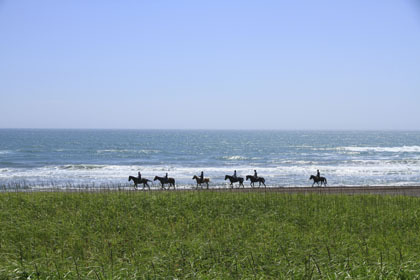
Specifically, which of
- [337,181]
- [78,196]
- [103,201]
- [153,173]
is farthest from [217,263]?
[153,173]

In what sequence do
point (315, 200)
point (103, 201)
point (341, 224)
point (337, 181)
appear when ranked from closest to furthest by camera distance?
point (341, 224)
point (103, 201)
point (315, 200)
point (337, 181)

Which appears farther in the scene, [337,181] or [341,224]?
[337,181]

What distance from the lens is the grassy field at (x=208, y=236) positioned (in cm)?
823

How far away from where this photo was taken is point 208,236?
43.8 ft

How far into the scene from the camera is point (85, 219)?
1554 cm

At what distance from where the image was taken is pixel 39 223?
14.9 meters

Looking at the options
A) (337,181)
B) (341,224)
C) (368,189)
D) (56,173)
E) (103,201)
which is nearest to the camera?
→ (341,224)

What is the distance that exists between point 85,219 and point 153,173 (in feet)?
112

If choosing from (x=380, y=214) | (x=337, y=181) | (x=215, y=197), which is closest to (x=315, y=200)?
(x=380, y=214)

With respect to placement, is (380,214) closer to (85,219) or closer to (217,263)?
(217,263)

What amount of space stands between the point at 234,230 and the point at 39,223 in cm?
796

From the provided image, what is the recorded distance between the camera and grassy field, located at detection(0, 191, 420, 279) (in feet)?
27.0

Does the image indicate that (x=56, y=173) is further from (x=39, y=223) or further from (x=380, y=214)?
(x=380, y=214)

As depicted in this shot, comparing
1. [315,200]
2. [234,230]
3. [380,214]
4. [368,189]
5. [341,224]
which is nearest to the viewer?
[234,230]
